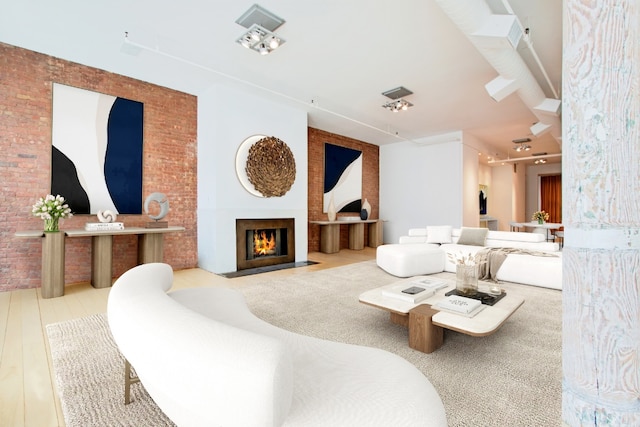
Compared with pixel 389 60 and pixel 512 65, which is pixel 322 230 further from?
pixel 512 65

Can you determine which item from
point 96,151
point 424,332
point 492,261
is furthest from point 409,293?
point 96,151

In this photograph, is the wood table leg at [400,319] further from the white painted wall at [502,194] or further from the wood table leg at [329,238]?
the white painted wall at [502,194]

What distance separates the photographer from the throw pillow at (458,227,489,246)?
5312 mm

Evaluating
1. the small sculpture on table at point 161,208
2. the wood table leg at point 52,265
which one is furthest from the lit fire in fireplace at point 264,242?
the wood table leg at point 52,265

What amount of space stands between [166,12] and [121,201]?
2810 mm

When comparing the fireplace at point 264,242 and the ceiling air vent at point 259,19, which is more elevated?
the ceiling air vent at point 259,19

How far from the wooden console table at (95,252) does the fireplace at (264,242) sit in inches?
49.4

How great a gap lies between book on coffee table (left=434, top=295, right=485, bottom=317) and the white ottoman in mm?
2230

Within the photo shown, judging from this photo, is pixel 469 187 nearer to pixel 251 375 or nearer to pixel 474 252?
pixel 474 252

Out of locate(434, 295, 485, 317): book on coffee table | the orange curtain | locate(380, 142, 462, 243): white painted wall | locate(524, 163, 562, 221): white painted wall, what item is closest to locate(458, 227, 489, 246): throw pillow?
locate(380, 142, 462, 243): white painted wall

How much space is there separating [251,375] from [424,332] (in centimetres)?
184

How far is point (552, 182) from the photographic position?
40.1ft

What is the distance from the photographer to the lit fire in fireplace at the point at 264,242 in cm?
558

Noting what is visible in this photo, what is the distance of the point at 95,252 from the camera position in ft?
13.1
